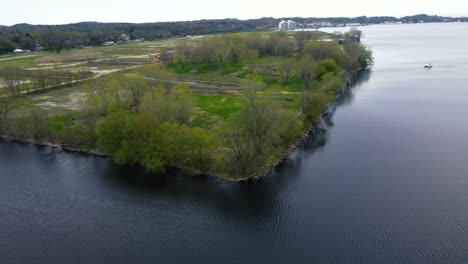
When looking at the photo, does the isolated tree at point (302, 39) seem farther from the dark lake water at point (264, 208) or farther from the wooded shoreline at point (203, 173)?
the dark lake water at point (264, 208)

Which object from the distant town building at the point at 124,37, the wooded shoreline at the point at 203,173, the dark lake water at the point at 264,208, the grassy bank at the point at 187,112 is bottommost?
the dark lake water at the point at 264,208

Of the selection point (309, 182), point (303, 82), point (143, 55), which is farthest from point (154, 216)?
point (143, 55)

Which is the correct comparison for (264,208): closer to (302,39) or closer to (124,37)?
(302,39)

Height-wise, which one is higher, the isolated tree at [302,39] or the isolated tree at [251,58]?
the isolated tree at [302,39]

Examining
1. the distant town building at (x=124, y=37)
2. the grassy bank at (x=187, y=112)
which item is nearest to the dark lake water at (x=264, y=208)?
the grassy bank at (x=187, y=112)

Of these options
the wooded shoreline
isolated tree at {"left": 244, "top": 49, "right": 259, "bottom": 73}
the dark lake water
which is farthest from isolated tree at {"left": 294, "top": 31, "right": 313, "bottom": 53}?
the dark lake water

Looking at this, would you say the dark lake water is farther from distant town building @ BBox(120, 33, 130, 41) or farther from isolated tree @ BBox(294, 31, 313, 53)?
distant town building @ BBox(120, 33, 130, 41)

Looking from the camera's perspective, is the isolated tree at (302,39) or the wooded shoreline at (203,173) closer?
the wooded shoreline at (203,173)

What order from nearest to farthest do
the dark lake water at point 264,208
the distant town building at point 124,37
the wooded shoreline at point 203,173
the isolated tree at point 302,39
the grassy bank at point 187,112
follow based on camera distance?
the dark lake water at point 264,208 < the grassy bank at point 187,112 < the wooded shoreline at point 203,173 < the isolated tree at point 302,39 < the distant town building at point 124,37

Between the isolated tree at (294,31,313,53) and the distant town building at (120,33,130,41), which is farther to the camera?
the distant town building at (120,33,130,41)

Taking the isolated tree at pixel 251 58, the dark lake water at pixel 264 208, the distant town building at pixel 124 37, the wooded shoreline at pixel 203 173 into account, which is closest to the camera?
the dark lake water at pixel 264 208
